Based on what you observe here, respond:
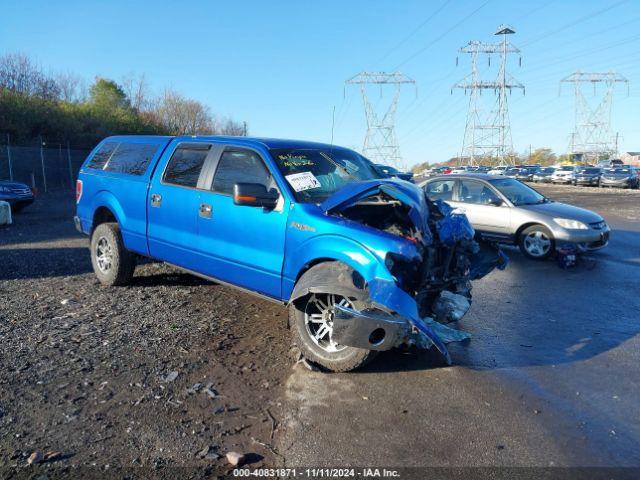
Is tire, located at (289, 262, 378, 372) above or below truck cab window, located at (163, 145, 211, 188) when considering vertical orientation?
below

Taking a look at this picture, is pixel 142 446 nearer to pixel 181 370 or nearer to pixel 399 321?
pixel 181 370

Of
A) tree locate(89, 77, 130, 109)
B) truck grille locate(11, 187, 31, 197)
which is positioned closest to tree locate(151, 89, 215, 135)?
tree locate(89, 77, 130, 109)

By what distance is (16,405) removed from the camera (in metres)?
3.66

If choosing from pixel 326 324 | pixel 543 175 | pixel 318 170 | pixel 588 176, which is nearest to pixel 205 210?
pixel 318 170

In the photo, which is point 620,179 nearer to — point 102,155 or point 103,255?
point 102,155

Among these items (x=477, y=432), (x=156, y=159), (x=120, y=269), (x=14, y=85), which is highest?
(x=14, y=85)

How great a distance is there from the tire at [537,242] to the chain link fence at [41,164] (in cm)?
2195

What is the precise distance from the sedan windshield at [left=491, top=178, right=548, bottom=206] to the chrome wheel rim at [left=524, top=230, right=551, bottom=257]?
0.75 m

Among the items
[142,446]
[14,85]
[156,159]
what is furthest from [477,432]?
[14,85]

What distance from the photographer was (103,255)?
22.6 ft

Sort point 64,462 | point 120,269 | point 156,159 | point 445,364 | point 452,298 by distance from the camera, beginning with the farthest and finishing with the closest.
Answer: point 120,269, point 156,159, point 452,298, point 445,364, point 64,462

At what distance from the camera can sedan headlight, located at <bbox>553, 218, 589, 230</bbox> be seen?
9.35 m

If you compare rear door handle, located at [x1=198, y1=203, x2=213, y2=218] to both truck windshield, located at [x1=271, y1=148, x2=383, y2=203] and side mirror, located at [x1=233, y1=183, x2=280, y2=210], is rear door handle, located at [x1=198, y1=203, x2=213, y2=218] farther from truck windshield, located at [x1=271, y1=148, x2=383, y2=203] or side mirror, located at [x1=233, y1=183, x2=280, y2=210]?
truck windshield, located at [x1=271, y1=148, x2=383, y2=203]

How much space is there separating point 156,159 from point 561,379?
4.80m
